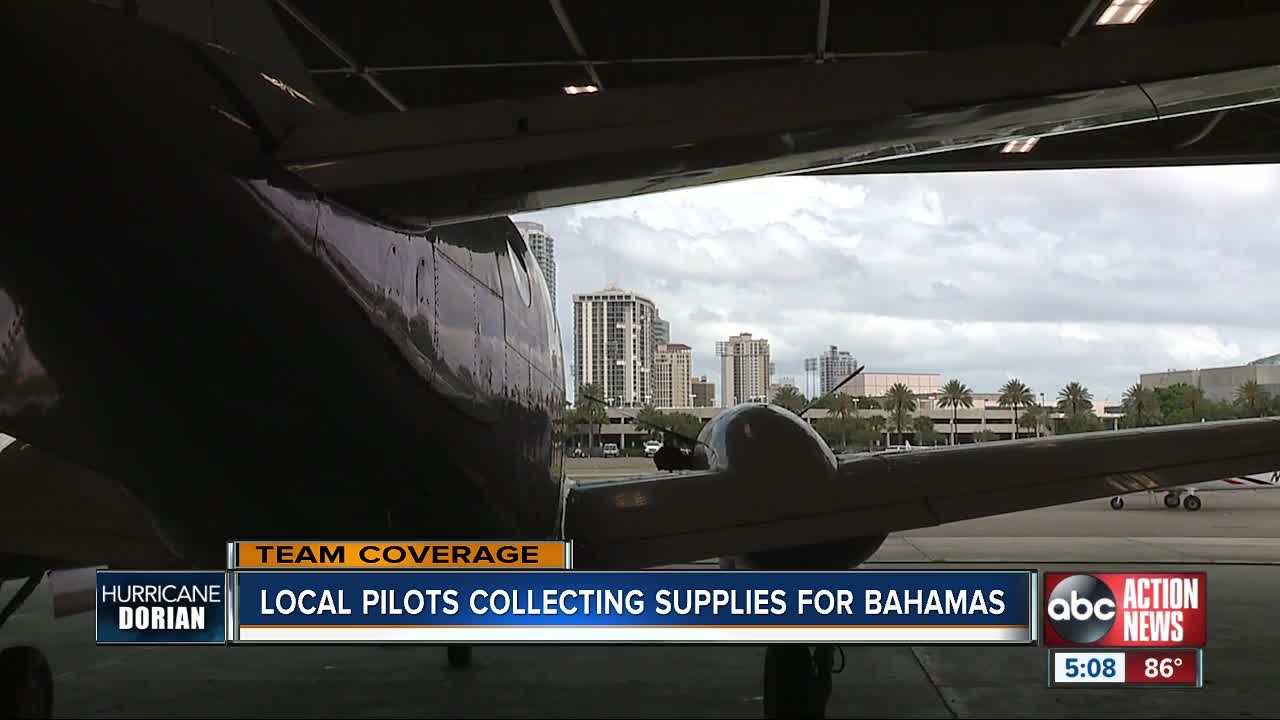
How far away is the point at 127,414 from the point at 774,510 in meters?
4.37

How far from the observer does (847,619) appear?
3607mm

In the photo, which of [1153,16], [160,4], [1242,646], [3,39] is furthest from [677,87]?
[1153,16]

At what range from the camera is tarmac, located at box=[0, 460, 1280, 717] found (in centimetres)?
676

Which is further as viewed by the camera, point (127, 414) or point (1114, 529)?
point (1114, 529)

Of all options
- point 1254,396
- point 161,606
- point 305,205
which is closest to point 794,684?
point 161,606

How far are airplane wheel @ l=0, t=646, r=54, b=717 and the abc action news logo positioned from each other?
14.0 ft

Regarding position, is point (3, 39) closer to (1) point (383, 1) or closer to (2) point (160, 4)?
(2) point (160, 4)

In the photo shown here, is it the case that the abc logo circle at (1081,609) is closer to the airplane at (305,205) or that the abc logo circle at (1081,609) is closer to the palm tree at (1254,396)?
the airplane at (305,205)

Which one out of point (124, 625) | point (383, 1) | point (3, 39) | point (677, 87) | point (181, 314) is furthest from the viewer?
point (383, 1)

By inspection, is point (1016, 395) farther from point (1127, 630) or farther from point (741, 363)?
point (1127, 630)

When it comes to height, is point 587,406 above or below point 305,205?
below

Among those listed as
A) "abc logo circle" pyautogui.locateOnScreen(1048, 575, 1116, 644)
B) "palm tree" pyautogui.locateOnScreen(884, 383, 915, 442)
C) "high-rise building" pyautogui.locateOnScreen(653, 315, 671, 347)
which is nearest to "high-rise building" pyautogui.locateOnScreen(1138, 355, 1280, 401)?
"palm tree" pyautogui.locateOnScreen(884, 383, 915, 442)

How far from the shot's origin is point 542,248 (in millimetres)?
7289

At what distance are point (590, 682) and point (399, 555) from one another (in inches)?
172
